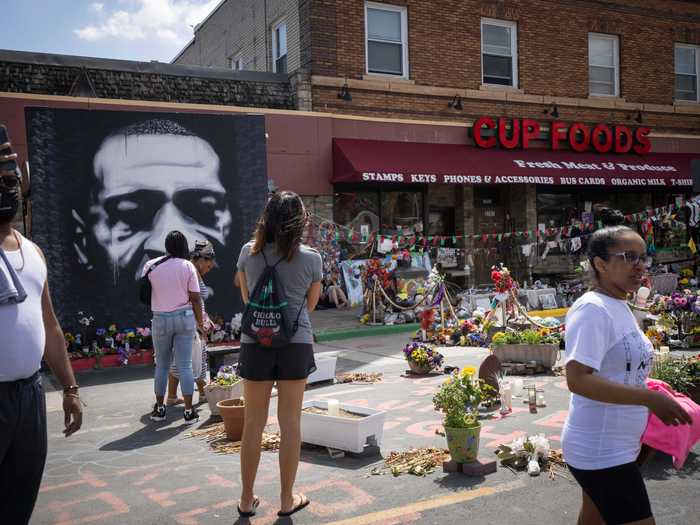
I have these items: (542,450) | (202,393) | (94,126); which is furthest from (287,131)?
(542,450)

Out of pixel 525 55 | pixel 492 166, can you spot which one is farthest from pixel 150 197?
pixel 525 55

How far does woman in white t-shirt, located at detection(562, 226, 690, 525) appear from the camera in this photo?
2.64 metres

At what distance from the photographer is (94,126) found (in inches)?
427

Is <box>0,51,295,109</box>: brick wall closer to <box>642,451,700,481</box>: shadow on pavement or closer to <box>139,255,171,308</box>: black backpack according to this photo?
<box>139,255,171,308</box>: black backpack

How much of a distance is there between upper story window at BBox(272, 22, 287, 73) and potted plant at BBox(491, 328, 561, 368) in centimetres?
1142

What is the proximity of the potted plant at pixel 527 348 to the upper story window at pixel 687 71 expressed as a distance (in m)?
16.1

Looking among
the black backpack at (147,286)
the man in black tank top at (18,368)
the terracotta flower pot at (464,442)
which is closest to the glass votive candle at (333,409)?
the terracotta flower pot at (464,442)

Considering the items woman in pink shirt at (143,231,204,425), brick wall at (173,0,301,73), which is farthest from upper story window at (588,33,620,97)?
woman in pink shirt at (143,231,204,425)

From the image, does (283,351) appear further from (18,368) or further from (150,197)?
(150,197)

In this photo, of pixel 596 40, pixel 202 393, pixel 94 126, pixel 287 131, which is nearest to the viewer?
pixel 202 393

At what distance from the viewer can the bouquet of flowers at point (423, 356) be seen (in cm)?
895

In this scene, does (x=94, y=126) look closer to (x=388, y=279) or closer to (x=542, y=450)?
(x=388, y=279)

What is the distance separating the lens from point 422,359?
8.92m

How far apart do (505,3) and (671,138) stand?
6.96 meters
